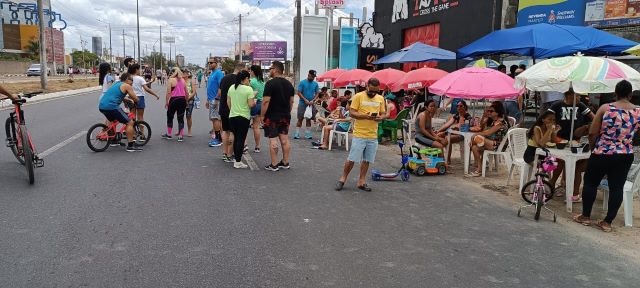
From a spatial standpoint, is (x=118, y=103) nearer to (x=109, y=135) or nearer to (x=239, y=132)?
(x=109, y=135)

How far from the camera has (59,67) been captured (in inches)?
3445

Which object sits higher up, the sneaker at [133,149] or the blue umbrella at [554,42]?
the blue umbrella at [554,42]

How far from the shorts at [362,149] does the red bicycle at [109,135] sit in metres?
4.77

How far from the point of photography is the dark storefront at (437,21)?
18.2 m

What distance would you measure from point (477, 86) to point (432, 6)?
15.4m

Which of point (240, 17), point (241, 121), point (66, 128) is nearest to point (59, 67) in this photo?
point (240, 17)

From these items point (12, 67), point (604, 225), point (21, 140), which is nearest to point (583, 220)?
point (604, 225)

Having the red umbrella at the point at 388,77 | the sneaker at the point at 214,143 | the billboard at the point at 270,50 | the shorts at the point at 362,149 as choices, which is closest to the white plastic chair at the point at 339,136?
the red umbrella at the point at 388,77

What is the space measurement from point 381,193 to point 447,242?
81.9 inches

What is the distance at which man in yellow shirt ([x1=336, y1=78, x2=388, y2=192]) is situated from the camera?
6.89 metres

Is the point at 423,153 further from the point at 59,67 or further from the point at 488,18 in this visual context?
the point at 59,67

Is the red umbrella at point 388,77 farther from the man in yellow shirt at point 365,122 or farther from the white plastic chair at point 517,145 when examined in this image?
the man in yellow shirt at point 365,122

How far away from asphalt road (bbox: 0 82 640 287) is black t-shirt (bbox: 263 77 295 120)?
1032mm

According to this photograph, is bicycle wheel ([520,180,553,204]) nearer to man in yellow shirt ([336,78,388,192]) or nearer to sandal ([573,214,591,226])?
sandal ([573,214,591,226])
